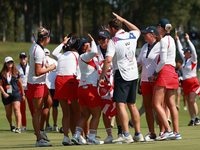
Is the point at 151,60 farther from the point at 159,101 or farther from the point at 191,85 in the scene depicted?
the point at 191,85

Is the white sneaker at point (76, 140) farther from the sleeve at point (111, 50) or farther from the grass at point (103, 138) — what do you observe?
the sleeve at point (111, 50)

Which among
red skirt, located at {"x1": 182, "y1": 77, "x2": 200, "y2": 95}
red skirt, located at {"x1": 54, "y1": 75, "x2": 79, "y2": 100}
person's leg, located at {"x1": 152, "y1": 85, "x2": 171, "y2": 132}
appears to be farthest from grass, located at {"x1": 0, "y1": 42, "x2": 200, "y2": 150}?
red skirt, located at {"x1": 182, "y1": 77, "x2": 200, "y2": 95}

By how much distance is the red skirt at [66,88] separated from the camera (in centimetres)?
762

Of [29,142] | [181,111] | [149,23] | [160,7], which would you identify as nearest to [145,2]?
[160,7]

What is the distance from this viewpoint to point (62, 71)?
7.76m

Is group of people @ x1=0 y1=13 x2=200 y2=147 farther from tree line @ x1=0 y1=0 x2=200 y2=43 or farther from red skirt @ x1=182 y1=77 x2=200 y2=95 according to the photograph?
tree line @ x1=0 y1=0 x2=200 y2=43

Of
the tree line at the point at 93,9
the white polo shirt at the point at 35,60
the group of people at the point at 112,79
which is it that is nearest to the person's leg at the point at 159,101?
the group of people at the point at 112,79

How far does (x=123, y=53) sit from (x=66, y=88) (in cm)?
150

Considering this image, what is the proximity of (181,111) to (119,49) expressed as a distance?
947 cm

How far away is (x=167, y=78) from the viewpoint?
23.5 feet

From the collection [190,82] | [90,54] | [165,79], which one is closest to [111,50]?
[90,54]

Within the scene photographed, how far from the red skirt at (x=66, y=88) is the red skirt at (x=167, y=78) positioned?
1736 mm

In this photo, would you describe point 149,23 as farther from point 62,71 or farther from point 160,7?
point 62,71

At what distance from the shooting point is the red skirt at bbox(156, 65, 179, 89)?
281 inches
